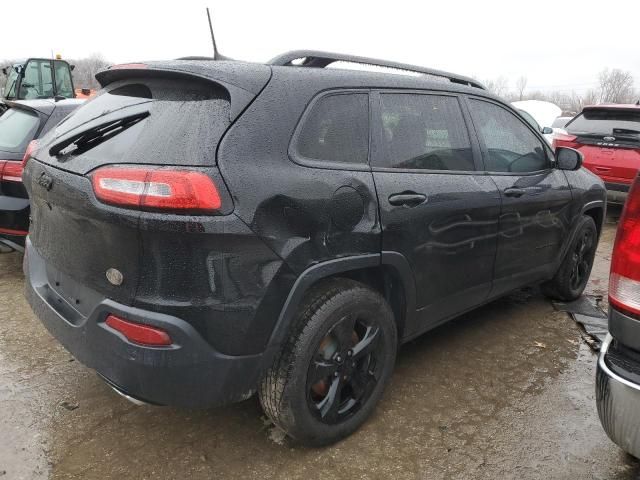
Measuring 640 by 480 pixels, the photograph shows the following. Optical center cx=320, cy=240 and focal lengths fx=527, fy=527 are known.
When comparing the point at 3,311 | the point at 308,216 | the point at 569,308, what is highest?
the point at 308,216

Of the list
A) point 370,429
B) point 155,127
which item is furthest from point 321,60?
point 370,429

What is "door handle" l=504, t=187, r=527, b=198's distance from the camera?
10.4ft

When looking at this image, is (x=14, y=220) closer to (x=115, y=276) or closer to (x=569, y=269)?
(x=115, y=276)

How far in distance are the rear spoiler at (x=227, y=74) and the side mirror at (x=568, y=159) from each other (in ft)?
8.06

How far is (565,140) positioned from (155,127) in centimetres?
702

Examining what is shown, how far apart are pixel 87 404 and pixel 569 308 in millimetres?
3592

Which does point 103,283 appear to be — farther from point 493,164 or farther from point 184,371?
point 493,164

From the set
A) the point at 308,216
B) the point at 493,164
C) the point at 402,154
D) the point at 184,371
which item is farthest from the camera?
the point at 493,164

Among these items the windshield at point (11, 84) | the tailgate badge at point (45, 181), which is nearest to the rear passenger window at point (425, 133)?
the tailgate badge at point (45, 181)

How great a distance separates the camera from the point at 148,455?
93.6 inches

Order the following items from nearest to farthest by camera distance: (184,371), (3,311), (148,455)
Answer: (184,371) < (148,455) < (3,311)

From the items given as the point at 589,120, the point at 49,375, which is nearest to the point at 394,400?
the point at 49,375

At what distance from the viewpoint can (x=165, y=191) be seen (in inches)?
73.4

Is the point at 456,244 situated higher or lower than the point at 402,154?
lower
